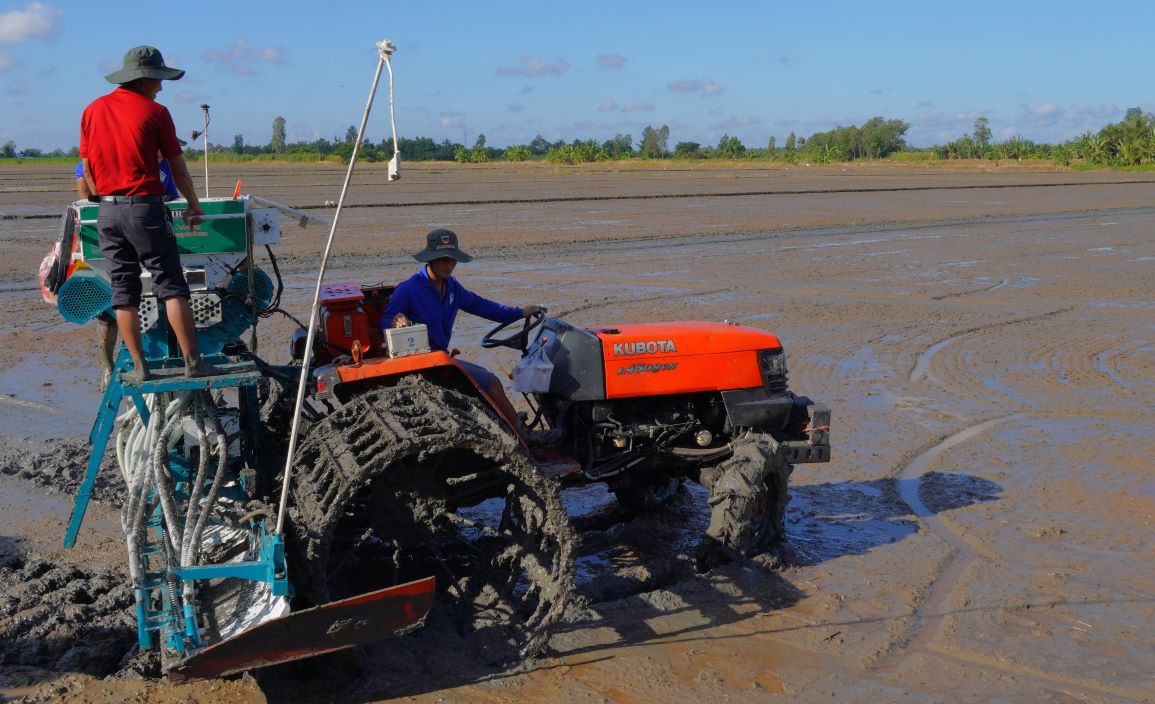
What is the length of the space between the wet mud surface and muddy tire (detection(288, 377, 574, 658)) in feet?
0.78

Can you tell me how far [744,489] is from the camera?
5.56 meters

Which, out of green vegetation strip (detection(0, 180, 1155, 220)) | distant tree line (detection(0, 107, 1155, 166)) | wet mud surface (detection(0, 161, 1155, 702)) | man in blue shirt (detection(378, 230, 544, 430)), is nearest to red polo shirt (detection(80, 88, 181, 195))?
man in blue shirt (detection(378, 230, 544, 430))

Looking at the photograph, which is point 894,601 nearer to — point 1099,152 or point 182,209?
point 182,209

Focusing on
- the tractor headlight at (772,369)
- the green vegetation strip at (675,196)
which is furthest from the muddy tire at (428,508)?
the green vegetation strip at (675,196)

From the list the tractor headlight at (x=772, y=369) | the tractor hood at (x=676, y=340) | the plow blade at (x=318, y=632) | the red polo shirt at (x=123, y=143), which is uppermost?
the red polo shirt at (x=123, y=143)

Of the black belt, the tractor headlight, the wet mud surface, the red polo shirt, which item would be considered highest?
the red polo shirt

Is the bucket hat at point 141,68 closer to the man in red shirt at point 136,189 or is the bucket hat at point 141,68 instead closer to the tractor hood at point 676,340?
the man in red shirt at point 136,189

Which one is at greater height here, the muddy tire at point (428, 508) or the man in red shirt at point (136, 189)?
the man in red shirt at point (136, 189)

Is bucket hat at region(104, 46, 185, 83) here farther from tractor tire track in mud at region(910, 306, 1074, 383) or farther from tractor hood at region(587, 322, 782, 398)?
tractor tire track in mud at region(910, 306, 1074, 383)

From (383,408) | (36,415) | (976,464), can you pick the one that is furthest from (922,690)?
(36,415)

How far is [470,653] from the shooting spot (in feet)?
15.5

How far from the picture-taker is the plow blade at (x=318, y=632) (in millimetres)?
3840

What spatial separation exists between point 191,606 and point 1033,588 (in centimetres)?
403

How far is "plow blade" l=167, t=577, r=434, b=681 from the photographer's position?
12.6 ft
